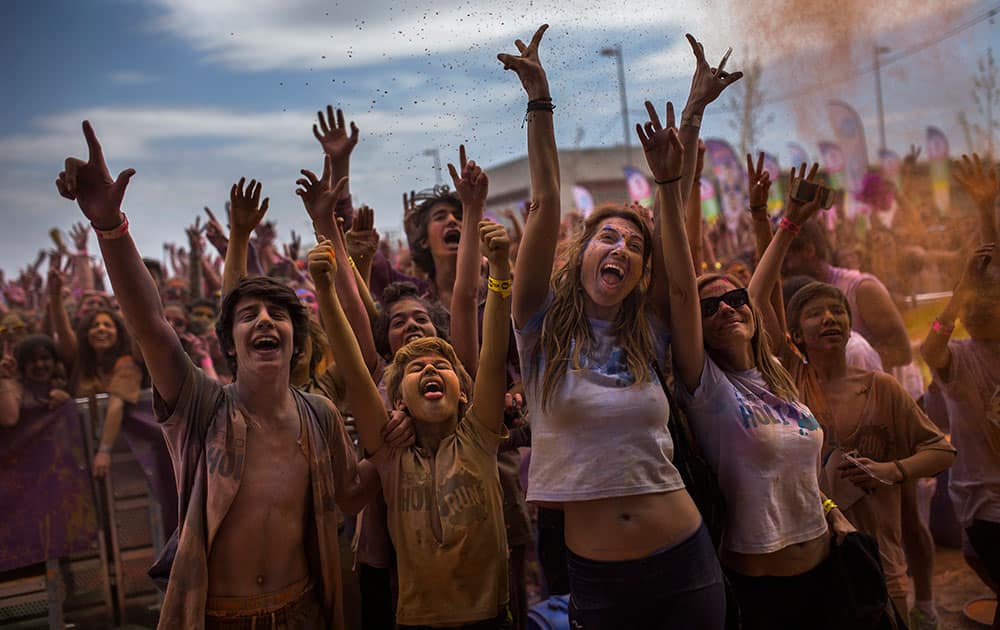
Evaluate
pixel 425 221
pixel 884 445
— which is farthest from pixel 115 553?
pixel 884 445

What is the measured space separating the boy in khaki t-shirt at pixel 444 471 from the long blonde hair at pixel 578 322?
0.54 feet

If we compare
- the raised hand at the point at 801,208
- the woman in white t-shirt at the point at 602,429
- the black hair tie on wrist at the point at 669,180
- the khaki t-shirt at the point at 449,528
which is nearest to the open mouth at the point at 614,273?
the woman in white t-shirt at the point at 602,429

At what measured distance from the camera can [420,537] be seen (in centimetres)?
289

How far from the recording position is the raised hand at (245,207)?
326cm

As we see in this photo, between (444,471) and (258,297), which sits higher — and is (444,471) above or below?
below

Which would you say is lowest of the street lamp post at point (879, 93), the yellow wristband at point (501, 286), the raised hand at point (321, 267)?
the yellow wristband at point (501, 286)

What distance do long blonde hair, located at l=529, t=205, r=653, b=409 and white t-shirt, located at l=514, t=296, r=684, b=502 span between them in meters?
0.03

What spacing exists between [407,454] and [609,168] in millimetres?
23654

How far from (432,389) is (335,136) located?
1.59 meters

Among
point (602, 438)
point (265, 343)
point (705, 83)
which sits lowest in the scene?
point (602, 438)

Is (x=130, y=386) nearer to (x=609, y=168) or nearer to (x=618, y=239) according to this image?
(x=618, y=239)

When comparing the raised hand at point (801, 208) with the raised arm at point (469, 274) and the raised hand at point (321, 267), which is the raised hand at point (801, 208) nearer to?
the raised arm at point (469, 274)

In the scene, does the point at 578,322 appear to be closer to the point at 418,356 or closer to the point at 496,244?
the point at 496,244

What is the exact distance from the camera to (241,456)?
2729 mm
